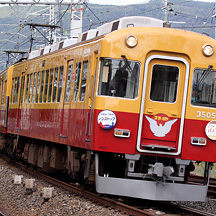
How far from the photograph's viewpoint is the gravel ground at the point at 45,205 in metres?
9.05

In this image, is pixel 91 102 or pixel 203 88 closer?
pixel 203 88

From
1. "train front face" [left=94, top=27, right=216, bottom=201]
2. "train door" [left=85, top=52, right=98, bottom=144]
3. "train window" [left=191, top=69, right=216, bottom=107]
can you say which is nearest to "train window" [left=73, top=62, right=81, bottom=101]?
"train door" [left=85, top=52, right=98, bottom=144]

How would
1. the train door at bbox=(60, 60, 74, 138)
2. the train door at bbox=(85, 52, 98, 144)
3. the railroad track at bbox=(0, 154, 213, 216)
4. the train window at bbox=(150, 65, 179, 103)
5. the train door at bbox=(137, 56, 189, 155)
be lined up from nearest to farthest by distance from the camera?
the railroad track at bbox=(0, 154, 213, 216) < the train door at bbox=(137, 56, 189, 155) < the train window at bbox=(150, 65, 179, 103) < the train door at bbox=(85, 52, 98, 144) < the train door at bbox=(60, 60, 74, 138)

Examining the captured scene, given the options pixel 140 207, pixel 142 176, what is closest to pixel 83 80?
pixel 142 176

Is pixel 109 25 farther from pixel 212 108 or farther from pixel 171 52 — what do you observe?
pixel 212 108

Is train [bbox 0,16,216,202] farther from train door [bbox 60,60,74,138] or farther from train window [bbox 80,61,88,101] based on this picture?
train door [bbox 60,60,74,138]

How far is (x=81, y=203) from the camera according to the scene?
958 centimetres

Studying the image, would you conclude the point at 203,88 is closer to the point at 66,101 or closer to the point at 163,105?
the point at 163,105

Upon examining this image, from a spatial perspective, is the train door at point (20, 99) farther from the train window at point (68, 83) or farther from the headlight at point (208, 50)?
the headlight at point (208, 50)

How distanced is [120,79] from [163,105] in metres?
0.85

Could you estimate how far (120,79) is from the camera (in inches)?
370

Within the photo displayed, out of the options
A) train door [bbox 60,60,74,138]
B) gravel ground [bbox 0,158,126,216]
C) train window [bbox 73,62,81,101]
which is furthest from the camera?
train door [bbox 60,60,74,138]

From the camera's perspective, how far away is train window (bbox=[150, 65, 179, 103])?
941 centimetres

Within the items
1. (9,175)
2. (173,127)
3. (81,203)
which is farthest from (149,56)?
(9,175)
